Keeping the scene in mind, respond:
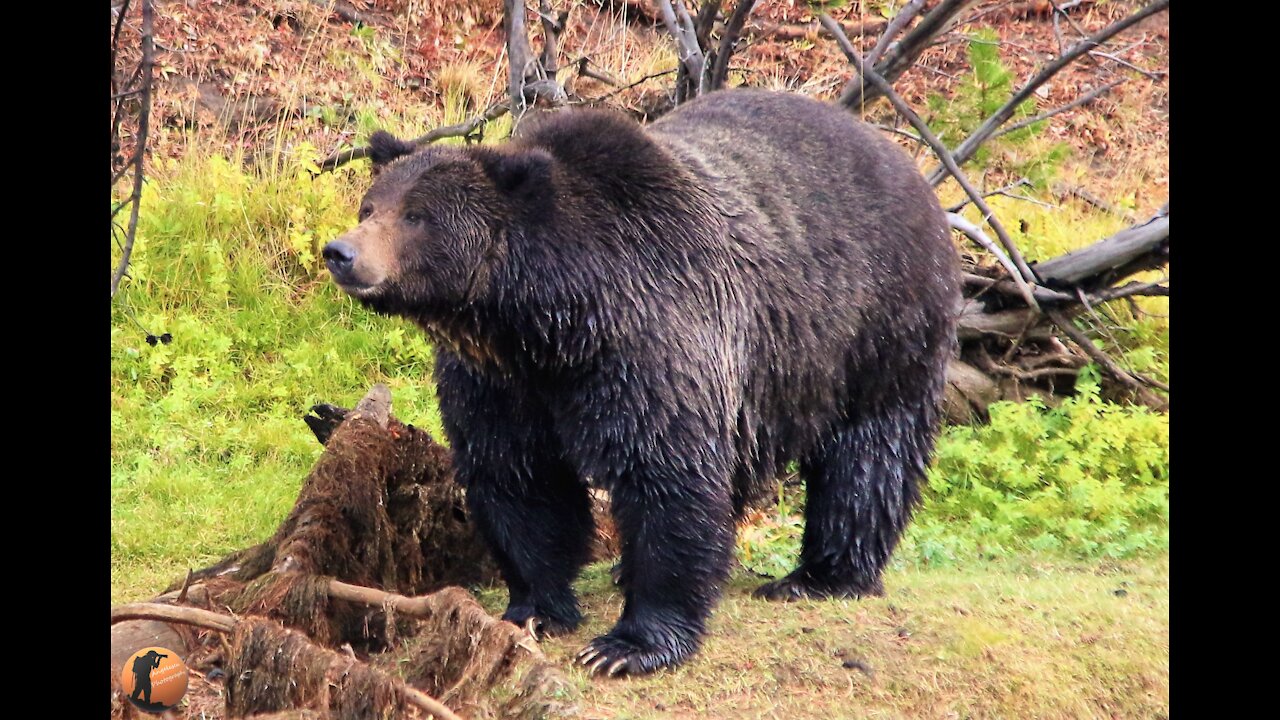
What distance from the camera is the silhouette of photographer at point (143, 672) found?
15.8 ft

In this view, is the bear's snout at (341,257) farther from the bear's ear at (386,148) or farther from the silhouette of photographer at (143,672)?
the silhouette of photographer at (143,672)

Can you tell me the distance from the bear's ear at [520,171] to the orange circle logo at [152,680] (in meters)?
2.19

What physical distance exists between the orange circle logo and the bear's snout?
1571mm

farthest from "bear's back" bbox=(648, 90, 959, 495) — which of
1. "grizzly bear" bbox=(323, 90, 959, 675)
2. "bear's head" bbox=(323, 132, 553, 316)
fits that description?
"bear's head" bbox=(323, 132, 553, 316)

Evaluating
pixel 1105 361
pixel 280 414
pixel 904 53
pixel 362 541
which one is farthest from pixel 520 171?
pixel 1105 361

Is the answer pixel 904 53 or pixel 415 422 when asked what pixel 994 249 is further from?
pixel 415 422

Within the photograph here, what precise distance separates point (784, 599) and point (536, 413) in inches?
68.1

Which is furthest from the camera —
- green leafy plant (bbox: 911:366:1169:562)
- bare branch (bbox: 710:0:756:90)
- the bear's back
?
bare branch (bbox: 710:0:756:90)

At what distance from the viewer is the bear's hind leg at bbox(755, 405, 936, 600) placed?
6.52 m

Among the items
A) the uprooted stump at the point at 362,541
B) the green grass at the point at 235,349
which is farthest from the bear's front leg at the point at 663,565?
the green grass at the point at 235,349

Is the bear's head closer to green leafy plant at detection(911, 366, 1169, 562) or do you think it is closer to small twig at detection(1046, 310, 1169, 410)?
green leafy plant at detection(911, 366, 1169, 562)

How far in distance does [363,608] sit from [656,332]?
180 cm

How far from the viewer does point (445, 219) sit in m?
5.12
